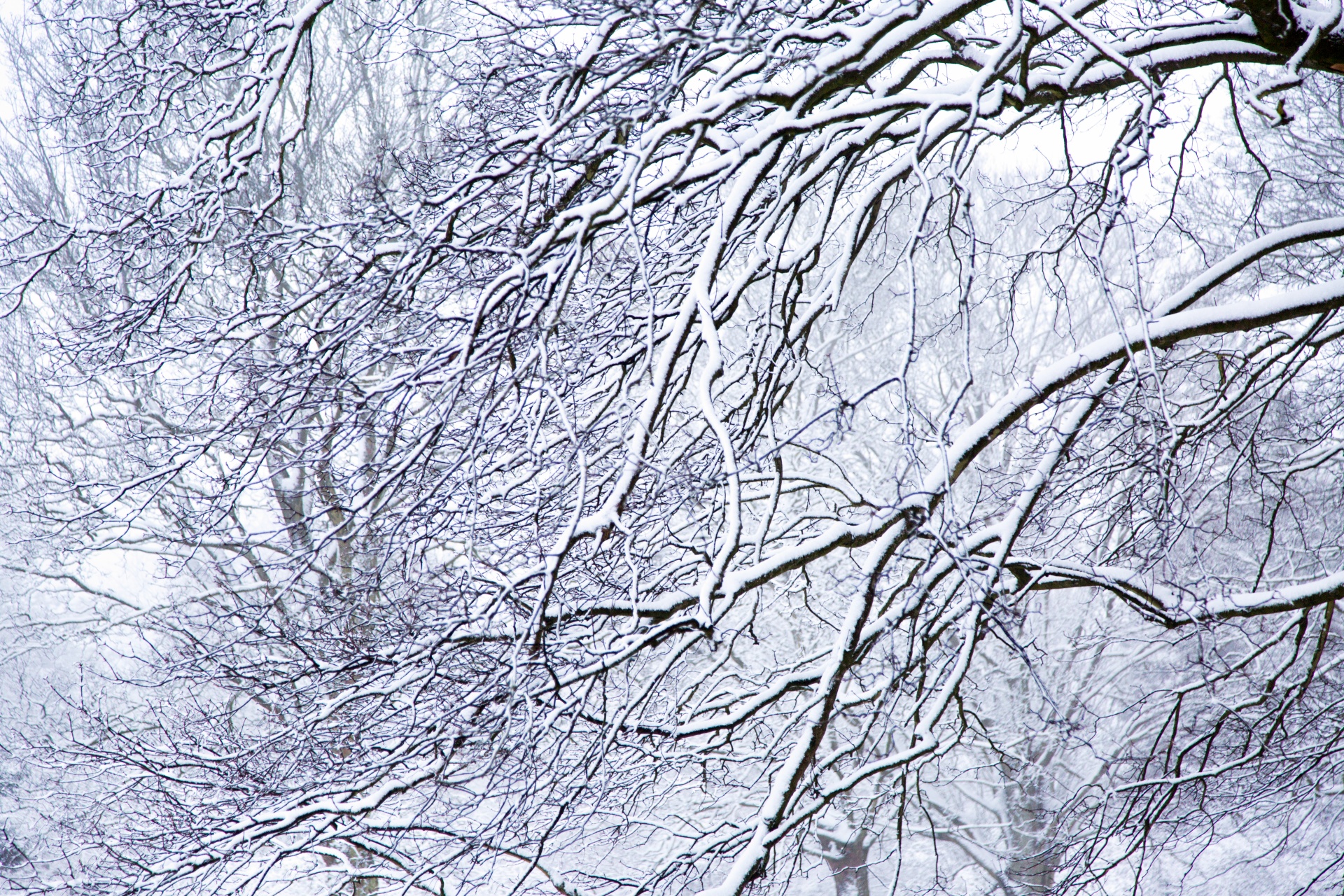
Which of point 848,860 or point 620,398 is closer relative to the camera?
point 620,398

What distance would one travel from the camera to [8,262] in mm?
3758

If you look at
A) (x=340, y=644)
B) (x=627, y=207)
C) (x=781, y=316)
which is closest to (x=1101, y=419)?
(x=781, y=316)

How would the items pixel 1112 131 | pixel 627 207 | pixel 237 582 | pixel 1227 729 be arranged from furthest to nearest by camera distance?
pixel 237 582
pixel 1227 729
pixel 1112 131
pixel 627 207

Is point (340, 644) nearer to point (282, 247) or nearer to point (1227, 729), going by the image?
point (282, 247)

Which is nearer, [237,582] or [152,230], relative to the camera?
[152,230]

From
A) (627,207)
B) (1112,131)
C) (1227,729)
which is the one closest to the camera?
(627,207)

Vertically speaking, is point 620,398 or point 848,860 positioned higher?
point 848,860

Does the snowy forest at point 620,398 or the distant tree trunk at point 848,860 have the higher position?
the distant tree trunk at point 848,860

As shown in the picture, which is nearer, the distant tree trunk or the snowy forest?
the snowy forest

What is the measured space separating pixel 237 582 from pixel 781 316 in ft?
21.5

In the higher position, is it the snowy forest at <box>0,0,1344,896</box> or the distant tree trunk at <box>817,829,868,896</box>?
the distant tree trunk at <box>817,829,868,896</box>

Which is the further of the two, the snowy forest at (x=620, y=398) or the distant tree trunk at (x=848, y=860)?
the distant tree trunk at (x=848, y=860)

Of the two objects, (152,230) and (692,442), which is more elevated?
(152,230)

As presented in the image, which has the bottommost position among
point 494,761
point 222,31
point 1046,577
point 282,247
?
point 494,761
